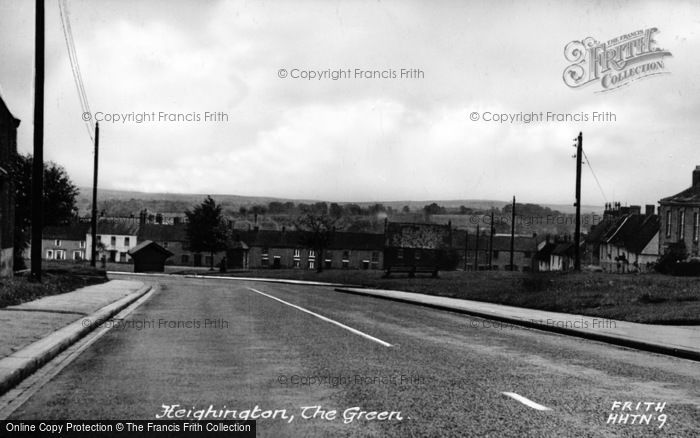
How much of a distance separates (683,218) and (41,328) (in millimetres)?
57299

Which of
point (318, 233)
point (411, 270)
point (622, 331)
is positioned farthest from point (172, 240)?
point (622, 331)

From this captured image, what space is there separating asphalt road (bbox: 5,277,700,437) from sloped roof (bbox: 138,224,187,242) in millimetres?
127255

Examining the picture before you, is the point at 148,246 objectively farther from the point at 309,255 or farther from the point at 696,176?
the point at 696,176

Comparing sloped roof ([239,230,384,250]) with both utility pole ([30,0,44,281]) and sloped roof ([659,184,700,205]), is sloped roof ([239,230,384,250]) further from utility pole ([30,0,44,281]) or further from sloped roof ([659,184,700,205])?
utility pole ([30,0,44,281])

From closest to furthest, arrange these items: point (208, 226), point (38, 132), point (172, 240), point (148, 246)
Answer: point (38, 132) < point (148, 246) < point (208, 226) < point (172, 240)

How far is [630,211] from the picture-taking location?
97625mm

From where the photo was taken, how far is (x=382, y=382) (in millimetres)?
9211

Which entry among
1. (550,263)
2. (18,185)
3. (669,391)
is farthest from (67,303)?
(550,263)

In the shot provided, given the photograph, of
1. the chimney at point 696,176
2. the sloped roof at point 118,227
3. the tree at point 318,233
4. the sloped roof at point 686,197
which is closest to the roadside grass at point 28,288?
the sloped roof at point 686,197

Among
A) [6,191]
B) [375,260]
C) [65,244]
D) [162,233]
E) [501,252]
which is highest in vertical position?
[6,191]

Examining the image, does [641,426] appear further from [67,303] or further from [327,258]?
[327,258]

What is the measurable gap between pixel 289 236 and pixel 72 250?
40.1 metres
